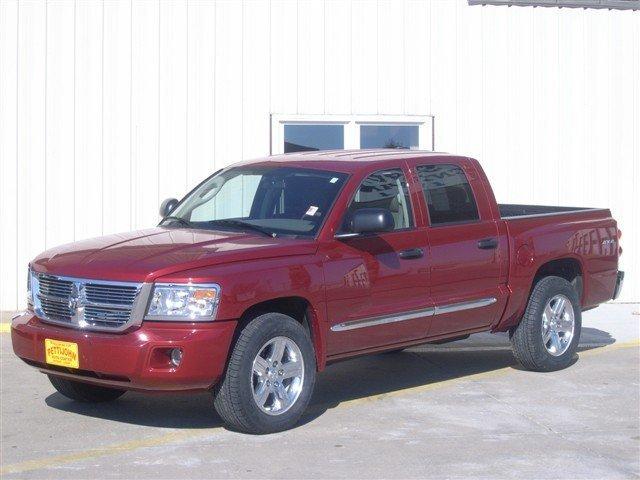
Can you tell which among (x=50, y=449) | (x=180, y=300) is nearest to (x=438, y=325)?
(x=180, y=300)

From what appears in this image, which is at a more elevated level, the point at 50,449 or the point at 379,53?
the point at 379,53

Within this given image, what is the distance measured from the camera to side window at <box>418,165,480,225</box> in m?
8.98

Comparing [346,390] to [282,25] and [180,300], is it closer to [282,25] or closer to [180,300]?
[180,300]

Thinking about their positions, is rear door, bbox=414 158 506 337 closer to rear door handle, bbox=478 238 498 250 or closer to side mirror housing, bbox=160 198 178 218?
rear door handle, bbox=478 238 498 250

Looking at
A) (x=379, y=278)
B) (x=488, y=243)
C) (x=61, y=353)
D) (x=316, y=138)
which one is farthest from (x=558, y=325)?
(x=316, y=138)

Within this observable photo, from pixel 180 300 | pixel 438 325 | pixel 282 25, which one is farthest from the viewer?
pixel 282 25

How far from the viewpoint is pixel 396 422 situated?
26.3ft

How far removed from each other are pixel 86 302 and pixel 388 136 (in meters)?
6.93

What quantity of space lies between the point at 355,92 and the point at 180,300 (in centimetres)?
678

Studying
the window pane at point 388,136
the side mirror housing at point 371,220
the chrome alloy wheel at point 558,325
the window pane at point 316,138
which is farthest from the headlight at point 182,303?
the window pane at point 388,136

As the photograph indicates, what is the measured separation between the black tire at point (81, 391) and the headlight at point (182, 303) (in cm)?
139

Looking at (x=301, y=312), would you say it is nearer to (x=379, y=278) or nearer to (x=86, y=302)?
(x=379, y=278)

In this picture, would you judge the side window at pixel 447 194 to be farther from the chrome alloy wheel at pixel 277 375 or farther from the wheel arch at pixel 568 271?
the chrome alloy wheel at pixel 277 375

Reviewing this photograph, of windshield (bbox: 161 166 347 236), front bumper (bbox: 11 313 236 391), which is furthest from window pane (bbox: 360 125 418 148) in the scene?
front bumper (bbox: 11 313 236 391)
